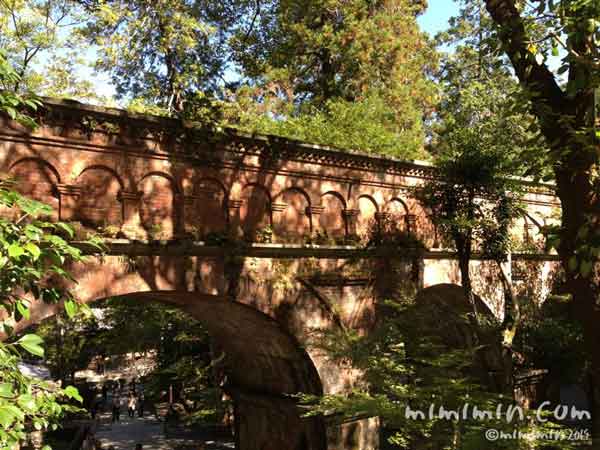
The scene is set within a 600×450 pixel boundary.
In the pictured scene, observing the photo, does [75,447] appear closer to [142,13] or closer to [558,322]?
[142,13]

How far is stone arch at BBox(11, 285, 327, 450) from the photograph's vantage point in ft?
24.9

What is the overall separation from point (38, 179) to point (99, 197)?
27.7 inches

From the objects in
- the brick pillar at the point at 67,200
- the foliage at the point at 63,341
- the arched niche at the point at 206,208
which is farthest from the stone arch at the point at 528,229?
the foliage at the point at 63,341

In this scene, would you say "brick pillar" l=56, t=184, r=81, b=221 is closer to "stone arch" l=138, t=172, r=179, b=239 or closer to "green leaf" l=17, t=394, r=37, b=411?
"stone arch" l=138, t=172, r=179, b=239

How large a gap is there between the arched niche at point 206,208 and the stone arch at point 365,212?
2.53 m

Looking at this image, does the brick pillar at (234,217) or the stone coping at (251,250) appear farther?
the brick pillar at (234,217)

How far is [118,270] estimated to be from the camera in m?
6.13

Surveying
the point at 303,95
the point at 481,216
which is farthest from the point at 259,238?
the point at 303,95

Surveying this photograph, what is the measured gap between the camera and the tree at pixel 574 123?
14.9 ft

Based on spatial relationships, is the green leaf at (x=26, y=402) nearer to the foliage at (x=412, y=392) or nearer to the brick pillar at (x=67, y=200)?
the brick pillar at (x=67, y=200)

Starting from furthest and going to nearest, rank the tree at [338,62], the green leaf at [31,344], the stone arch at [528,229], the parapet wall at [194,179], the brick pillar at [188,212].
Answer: the tree at [338,62]
the stone arch at [528,229]
the brick pillar at [188,212]
the parapet wall at [194,179]
the green leaf at [31,344]

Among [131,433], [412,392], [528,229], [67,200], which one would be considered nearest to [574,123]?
[412,392]

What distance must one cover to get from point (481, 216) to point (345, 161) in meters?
2.42

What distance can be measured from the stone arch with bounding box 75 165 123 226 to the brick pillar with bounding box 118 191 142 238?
2.1 inches
